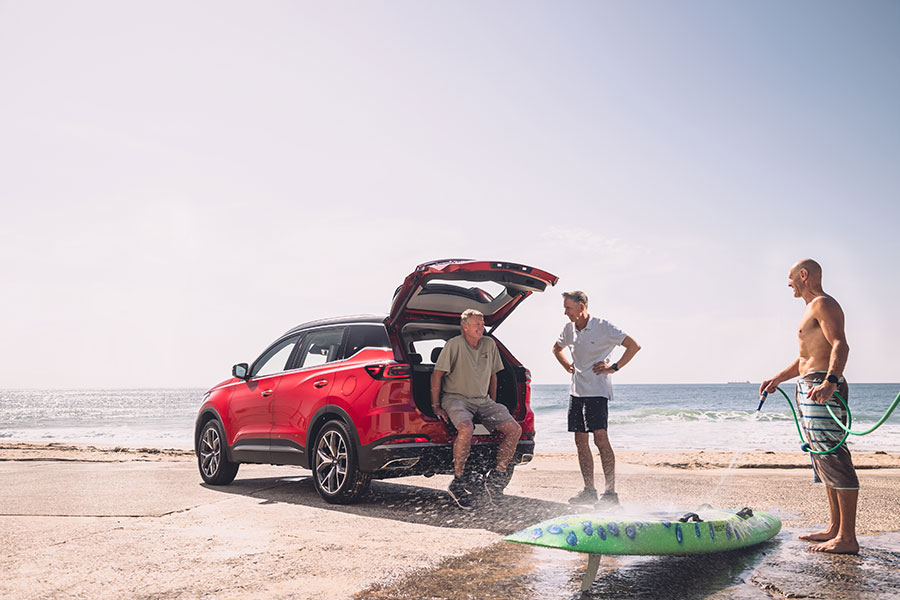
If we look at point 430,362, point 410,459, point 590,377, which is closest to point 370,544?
point 410,459

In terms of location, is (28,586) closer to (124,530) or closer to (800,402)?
(124,530)

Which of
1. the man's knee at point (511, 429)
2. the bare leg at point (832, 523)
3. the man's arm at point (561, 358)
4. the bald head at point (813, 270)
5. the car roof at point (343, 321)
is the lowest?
the bare leg at point (832, 523)

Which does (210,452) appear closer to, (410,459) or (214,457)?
(214,457)

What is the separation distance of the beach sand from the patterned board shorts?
484 millimetres

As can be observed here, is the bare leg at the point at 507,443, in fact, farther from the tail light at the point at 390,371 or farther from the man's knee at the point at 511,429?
the tail light at the point at 390,371

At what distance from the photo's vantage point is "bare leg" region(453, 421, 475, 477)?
632cm

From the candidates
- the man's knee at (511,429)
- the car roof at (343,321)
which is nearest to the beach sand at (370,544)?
the man's knee at (511,429)

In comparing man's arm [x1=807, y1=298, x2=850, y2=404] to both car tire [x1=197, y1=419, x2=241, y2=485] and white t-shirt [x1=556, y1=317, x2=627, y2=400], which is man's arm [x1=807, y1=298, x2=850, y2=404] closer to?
white t-shirt [x1=556, y1=317, x2=627, y2=400]

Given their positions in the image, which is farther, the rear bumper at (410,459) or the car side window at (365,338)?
the car side window at (365,338)

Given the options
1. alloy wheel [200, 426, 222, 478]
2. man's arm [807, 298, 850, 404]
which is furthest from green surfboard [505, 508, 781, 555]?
alloy wheel [200, 426, 222, 478]

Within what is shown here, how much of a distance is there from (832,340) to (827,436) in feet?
2.10

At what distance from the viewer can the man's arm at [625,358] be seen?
678 centimetres

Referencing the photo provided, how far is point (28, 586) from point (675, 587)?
3402mm

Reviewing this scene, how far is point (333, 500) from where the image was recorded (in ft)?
22.1
